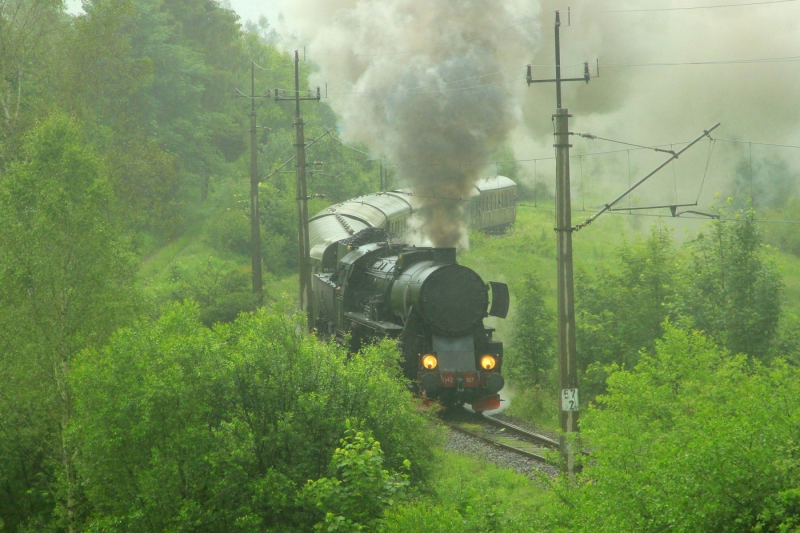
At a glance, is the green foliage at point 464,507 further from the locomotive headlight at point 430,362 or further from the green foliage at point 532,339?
the green foliage at point 532,339

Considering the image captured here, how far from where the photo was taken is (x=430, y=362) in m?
14.7

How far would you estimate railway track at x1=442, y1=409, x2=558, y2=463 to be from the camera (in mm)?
13477

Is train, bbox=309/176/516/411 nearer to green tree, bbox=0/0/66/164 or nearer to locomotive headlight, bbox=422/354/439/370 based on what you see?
locomotive headlight, bbox=422/354/439/370

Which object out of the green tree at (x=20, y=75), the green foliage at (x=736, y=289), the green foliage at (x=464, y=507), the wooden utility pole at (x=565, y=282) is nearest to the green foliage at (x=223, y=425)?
the green foliage at (x=464, y=507)

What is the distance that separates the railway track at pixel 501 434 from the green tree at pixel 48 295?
653 centimetres

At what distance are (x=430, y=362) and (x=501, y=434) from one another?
1.85 metres

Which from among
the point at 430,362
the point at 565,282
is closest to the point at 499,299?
the point at 430,362

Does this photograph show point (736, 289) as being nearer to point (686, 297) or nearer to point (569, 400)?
point (686, 297)

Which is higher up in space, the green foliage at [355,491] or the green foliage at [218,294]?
the green foliage at [218,294]

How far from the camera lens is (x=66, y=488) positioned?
9.97 metres

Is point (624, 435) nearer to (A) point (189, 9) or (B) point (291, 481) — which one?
(B) point (291, 481)

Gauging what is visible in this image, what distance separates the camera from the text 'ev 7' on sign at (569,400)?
1130cm

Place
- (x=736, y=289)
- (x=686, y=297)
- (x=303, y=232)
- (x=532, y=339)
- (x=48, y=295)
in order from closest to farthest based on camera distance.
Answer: (x=48, y=295) → (x=736, y=289) → (x=686, y=297) → (x=532, y=339) → (x=303, y=232)

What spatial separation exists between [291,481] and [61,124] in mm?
10458
